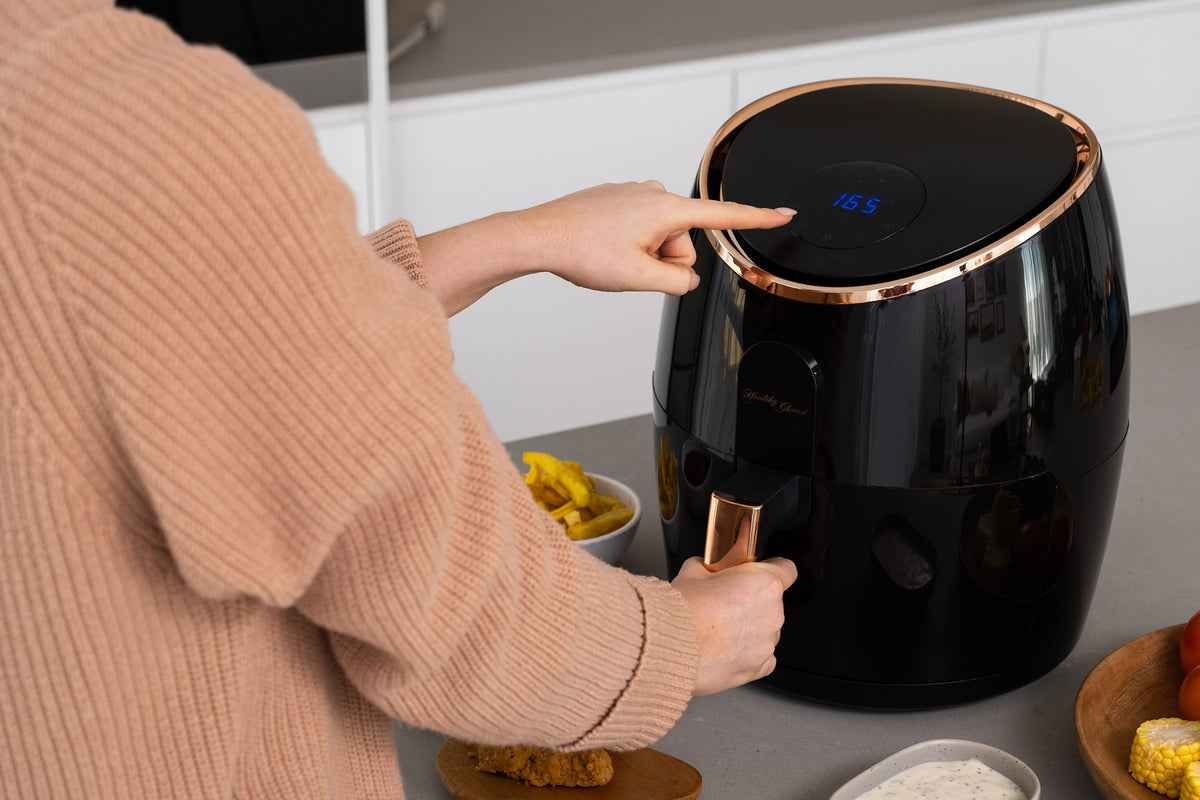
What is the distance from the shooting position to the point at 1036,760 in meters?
0.80

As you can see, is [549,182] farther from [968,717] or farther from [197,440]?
[197,440]

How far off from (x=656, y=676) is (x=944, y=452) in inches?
9.4

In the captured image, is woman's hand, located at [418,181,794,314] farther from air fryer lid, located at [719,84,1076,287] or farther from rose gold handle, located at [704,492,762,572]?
rose gold handle, located at [704,492,762,572]

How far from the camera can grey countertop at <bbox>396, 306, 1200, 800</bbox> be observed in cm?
80

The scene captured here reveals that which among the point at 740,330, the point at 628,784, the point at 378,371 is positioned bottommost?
the point at 628,784

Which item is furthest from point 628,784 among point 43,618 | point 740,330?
point 43,618

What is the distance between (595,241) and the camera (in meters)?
0.79

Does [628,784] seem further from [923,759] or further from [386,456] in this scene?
[386,456]

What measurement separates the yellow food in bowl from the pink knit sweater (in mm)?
385

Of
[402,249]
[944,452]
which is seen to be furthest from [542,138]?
[944,452]

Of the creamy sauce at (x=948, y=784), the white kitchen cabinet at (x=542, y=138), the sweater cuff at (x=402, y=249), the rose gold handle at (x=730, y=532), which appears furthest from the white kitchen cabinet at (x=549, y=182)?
the creamy sauce at (x=948, y=784)

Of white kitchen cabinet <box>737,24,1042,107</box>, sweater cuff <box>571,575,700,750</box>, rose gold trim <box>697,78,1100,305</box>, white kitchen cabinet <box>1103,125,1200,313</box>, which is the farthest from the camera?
white kitchen cabinet <box>1103,125,1200,313</box>

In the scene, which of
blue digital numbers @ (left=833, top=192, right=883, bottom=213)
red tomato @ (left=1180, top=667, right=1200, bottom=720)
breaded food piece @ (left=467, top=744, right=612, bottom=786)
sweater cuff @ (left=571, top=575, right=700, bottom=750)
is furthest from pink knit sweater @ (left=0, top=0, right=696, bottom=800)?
red tomato @ (left=1180, top=667, right=1200, bottom=720)

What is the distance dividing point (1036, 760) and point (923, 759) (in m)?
0.08
